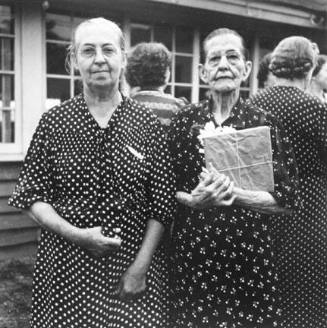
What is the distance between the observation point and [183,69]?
606 cm

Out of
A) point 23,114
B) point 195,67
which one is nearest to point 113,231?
point 23,114

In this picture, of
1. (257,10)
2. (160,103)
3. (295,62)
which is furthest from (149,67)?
(257,10)

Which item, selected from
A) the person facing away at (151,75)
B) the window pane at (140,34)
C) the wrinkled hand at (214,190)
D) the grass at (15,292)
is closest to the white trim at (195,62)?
the window pane at (140,34)

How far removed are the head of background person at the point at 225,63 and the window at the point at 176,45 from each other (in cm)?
346

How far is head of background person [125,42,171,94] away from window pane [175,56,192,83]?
3.02 m

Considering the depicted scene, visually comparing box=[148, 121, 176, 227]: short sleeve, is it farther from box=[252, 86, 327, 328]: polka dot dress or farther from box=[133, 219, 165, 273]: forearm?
box=[252, 86, 327, 328]: polka dot dress

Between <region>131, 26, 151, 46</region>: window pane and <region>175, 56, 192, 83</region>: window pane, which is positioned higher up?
<region>131, 26, 151, 46</region>: window pane

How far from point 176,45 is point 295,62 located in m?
3.27

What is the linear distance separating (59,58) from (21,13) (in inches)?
23.7

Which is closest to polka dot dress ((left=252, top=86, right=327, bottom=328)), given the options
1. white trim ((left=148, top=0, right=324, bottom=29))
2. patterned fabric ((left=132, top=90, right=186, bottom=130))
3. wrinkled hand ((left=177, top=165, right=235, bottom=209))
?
patterned fabric ((left=132, top=90, right=186, bottom=130))

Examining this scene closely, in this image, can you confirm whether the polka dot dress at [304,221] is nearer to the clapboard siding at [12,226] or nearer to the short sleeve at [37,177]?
the short sleeve at [37,177]

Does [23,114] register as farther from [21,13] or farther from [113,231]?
[113,231]

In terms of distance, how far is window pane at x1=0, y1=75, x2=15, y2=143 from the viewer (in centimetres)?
497

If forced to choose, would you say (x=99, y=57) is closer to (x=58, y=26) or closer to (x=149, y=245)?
(x=149, y=245)
